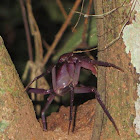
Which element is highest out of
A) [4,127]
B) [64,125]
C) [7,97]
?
[7,97]

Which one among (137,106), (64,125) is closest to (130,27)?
(137,106)

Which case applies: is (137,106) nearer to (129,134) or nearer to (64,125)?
(129,134)

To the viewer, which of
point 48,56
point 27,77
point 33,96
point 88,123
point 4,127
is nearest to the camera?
point 4,127
